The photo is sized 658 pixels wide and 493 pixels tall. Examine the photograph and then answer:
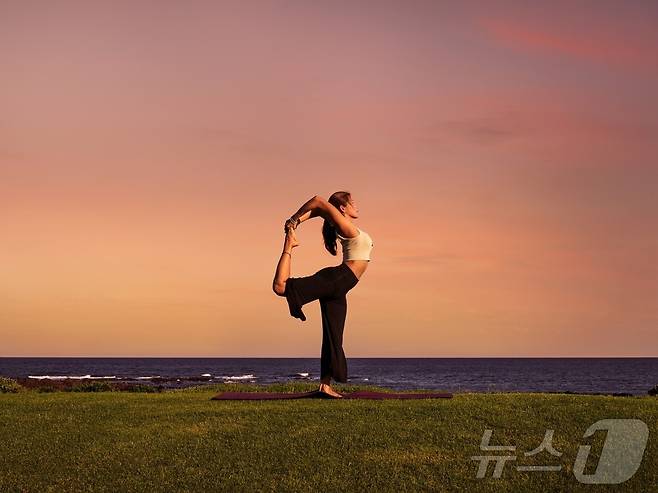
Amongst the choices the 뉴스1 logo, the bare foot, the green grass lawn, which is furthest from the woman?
the 뉴스1 logo

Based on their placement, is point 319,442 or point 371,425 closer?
point 319,442

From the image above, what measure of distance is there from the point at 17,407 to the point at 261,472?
926 cm

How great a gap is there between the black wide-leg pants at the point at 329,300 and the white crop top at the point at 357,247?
0.22m

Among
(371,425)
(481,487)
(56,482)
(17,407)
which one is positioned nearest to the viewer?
(481,487)

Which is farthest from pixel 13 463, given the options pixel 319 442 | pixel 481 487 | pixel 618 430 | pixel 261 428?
pixel 618 430

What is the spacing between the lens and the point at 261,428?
14.2 m

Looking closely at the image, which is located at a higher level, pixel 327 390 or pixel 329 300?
pixel 329 300

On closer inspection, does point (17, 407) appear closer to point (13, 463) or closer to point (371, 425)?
point (13, 463)

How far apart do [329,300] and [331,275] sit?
0.55m

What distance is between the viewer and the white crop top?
13906 millimetres

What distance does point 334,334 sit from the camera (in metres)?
14.4

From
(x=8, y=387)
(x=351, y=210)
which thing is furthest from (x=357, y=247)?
(x=8, y=387)

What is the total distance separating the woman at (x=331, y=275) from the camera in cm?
1327

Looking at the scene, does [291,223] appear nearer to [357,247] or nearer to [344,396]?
[357,247]
